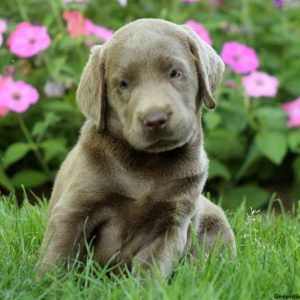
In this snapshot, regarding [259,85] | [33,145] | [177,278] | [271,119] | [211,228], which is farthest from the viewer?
[271,119]

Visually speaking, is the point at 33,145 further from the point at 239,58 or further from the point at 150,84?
the point at 150,84

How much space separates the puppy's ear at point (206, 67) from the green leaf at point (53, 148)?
2.61 meters

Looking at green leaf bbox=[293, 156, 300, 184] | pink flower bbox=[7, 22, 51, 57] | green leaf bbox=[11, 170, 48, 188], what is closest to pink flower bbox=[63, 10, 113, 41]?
pink flower bbox=[7, 22, 51, 57]

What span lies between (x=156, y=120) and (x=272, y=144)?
3.13 metres

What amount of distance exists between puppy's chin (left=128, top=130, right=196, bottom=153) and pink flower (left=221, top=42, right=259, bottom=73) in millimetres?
3154

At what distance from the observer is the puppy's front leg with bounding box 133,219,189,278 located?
4.17 metres

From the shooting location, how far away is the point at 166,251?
420 cm

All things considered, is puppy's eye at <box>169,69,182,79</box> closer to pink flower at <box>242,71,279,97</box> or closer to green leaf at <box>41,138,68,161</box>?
green leaf at <box>41,138,68,161</box>

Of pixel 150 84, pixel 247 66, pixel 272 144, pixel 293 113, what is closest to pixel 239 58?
pixel 247 66

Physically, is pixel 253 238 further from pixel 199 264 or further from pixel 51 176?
pixel 51 176

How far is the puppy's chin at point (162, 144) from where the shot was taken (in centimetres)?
402

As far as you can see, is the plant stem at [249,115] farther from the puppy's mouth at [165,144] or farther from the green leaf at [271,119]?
the puppy's mouth at [165,144]

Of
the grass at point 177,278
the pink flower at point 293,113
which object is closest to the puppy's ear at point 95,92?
the grass at point 177,278

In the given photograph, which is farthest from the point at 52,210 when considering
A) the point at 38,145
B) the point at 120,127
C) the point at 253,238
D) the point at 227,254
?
the point at 38,145
